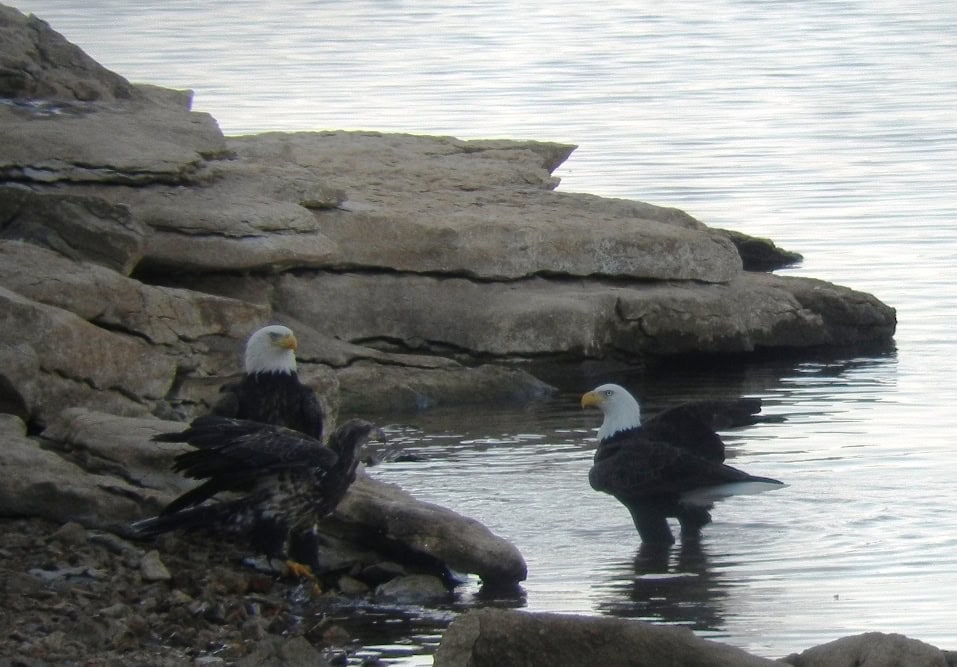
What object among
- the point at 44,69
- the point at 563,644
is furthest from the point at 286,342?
the point at 44,69

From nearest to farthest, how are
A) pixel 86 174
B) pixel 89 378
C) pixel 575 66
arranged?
pixel 89 378 → pixel 86 174 → pixel 575 66

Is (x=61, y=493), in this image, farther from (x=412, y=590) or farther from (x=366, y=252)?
(x=366, y=252)

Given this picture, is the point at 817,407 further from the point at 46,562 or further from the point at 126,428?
the point at 46,562

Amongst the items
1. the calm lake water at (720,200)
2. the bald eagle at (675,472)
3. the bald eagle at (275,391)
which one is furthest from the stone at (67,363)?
the bald eagle at (675,472)

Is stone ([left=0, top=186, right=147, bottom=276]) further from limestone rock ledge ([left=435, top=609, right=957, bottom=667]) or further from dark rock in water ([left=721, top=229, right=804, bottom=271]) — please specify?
dark rock in water ([left=721, top=229, right=804, bottom=271])

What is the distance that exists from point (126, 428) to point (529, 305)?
573 centimetres

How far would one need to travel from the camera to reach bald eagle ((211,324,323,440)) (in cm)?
1040

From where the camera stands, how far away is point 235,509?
941 cm

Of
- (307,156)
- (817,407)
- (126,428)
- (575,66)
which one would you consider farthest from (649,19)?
(126,428)

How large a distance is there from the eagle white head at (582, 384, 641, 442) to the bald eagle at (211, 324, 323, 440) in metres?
1.67

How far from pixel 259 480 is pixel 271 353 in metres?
1.28

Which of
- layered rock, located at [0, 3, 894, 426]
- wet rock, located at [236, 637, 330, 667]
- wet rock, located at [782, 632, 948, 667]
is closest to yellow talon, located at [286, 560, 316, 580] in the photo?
wet rock, located at [236, 637, 330, 667]

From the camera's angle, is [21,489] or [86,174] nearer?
[21,489]

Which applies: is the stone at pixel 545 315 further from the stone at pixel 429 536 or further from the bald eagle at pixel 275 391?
the stone at pixel 429 536
